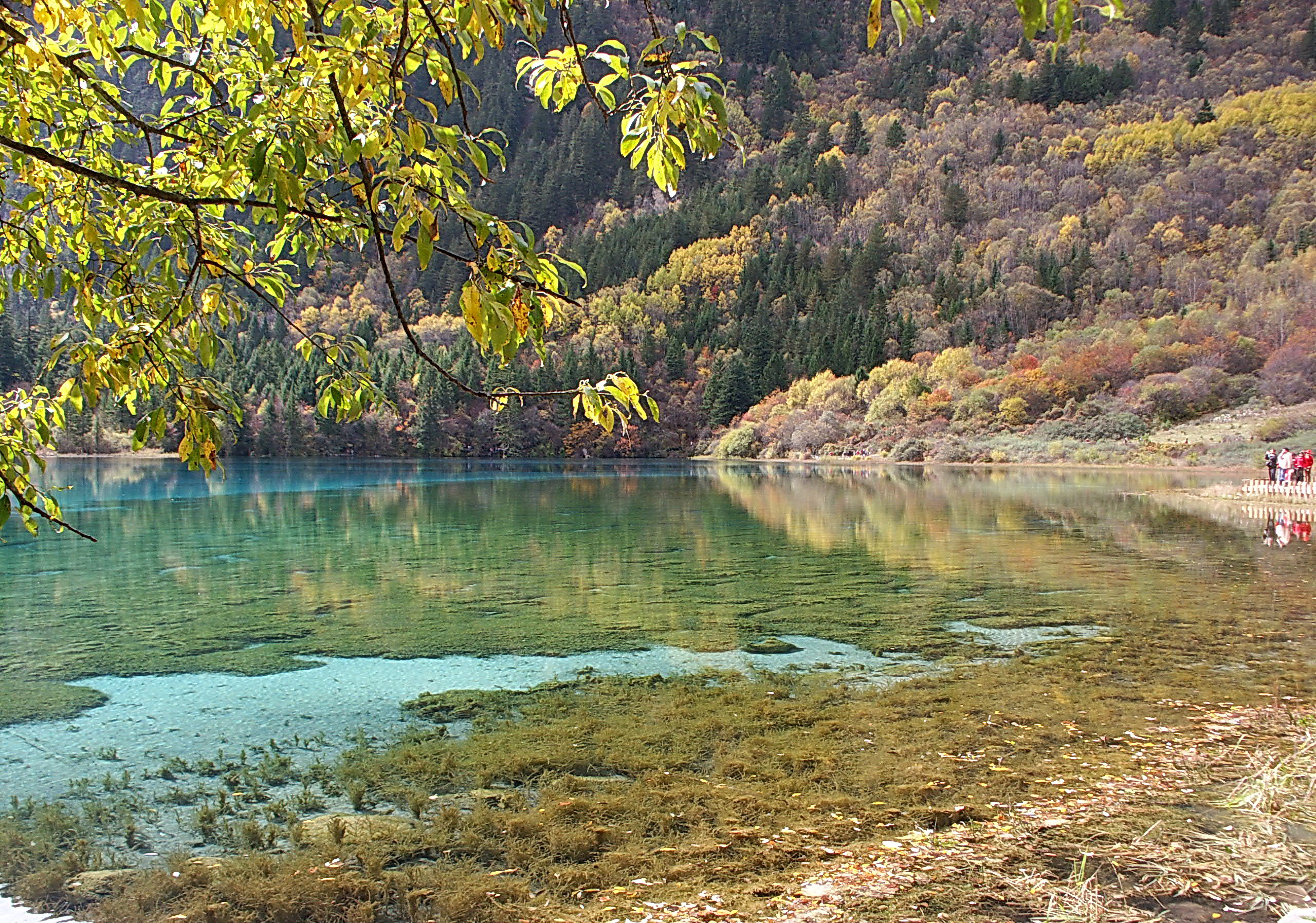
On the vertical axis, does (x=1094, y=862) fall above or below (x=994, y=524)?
above

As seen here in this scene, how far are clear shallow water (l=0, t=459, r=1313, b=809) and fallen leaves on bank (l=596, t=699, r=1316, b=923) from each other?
115 inches

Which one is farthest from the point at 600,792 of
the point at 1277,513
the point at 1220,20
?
the point at 1220,20

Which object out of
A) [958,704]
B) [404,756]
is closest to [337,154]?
[404,756]

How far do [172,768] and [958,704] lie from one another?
223 inches

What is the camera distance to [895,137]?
149375 mm

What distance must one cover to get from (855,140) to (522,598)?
159137 mm

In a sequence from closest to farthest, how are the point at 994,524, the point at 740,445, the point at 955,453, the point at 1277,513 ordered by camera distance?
the point at 994,524 < the point at 1277,513 < the point at 955,453 < the point at 740,445

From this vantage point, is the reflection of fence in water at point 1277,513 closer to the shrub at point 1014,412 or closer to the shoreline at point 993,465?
the shoreline at point 993,465

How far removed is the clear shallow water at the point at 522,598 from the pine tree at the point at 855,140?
463ft

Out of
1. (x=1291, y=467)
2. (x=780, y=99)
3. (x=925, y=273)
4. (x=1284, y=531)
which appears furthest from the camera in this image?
(x=780, y=99)

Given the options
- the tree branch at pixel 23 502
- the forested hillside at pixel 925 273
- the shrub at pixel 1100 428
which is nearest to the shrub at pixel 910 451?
the forested hillside at pixel 925 273

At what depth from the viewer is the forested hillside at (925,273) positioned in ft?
245

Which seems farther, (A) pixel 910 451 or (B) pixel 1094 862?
(A) pixel 910 451

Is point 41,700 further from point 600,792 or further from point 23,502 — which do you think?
point 23,502
